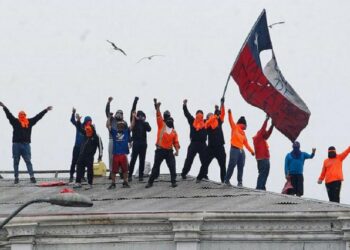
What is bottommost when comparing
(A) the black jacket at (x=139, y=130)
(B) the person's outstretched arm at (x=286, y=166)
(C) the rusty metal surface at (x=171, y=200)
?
(C) the rusty metal surface at (x=171, y=200)

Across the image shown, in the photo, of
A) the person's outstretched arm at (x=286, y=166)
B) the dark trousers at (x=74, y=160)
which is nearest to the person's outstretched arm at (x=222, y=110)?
the person's outstretched arm at (x=286, y=166)

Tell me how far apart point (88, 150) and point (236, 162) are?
328cm

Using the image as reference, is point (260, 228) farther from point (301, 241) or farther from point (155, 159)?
point (155, 159)

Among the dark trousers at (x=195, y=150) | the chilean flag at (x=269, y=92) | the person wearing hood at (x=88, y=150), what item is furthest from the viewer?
the chilean flag at (x=269, y=92)

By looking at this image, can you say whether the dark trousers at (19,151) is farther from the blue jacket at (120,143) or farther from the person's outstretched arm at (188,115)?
the person's outstretched arm at (188,115)

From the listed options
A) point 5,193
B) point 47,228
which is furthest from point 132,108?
point 47,228

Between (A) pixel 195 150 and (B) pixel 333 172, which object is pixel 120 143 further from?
(B) pixel 333 172

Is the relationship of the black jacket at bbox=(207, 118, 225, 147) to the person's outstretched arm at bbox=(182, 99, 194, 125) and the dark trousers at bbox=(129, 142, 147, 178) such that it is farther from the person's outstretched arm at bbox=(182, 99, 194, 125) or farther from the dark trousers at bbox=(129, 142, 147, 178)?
the dark trousers at bbox=(129, 142, 147, 178)

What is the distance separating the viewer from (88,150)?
31.9 metres

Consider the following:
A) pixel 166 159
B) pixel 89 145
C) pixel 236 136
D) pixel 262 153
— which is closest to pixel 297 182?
pixel 262 153

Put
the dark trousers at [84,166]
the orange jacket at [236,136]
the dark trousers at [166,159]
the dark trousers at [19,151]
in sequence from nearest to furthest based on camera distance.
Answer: the dark trousers at [166,159] → the orange jacket at [236,136] → the dark trousers at [84,166] → the dark trousers at [19,151]

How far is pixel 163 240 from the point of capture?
27.3m

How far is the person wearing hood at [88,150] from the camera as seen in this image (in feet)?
104

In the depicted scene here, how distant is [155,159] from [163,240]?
4.43 m
